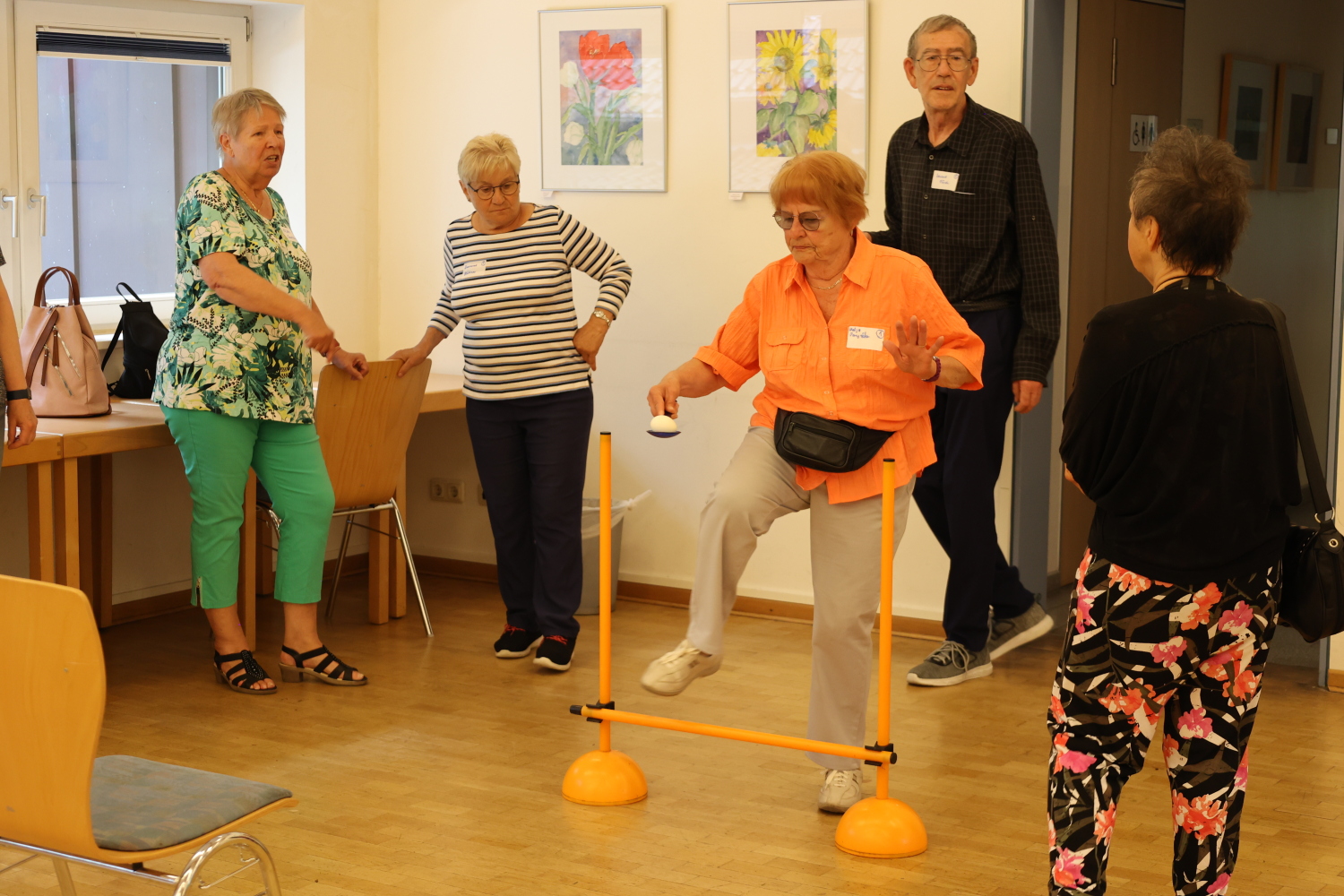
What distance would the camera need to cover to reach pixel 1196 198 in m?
2.00

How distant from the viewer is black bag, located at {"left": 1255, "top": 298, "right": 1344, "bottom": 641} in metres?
2.03

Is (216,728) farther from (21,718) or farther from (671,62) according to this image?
(671,62)

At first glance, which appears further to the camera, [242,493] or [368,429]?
[368,429]

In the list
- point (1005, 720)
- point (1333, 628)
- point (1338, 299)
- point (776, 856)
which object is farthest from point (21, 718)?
point (1338, 299)

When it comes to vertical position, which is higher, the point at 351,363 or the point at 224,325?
the point at 224,325

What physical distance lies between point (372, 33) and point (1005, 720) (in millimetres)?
3625

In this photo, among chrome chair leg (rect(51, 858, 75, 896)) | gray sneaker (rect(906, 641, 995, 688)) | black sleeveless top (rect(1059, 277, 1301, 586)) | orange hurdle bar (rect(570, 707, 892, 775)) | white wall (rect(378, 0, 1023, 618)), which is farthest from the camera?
white wall (rect(378, 0, 1023, 618))

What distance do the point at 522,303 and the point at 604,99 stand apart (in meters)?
1.22

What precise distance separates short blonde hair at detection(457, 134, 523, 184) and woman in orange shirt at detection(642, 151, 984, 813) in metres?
1.26

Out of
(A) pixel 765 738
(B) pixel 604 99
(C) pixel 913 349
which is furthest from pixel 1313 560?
(B) pixel 604 99

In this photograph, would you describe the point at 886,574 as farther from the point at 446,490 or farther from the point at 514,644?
the point at 446,490

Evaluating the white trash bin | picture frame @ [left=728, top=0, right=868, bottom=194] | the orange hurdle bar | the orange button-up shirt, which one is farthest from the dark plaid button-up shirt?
the white trash bin

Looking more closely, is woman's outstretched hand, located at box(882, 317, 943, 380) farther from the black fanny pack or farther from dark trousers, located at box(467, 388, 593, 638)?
dark trousers, located at box(467, 388, 593, 638)

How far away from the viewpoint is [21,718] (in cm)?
181
